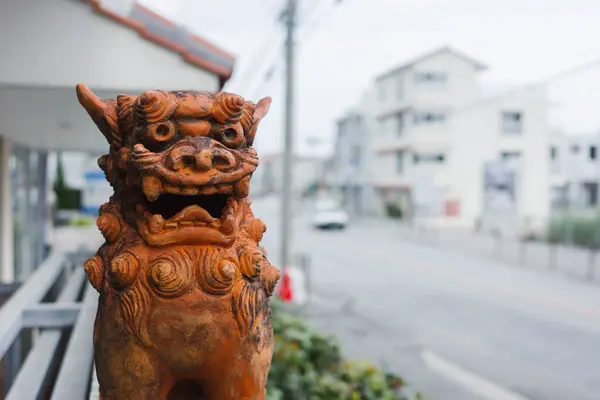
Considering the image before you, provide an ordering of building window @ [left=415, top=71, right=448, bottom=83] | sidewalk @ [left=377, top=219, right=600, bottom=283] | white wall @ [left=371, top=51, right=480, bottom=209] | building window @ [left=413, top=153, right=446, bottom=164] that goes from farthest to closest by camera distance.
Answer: building window @ [left=415, top=71, right=448, bottom=83], building window @ [left=413, top=153, right=446, bottom=164], white wall @ [left=371, top=51, right=480, bottom=209], sidewalk @ [left=377, top=219, right=600, bottom=283]

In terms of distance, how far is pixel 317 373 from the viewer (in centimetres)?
376

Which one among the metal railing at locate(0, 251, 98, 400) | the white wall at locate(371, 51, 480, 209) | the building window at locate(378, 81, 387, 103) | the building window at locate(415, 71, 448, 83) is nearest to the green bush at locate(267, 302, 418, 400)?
the metal railing at locate(0, 251, 98, 400)

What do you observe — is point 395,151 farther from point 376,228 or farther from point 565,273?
point 565,273

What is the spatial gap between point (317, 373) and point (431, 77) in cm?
2178

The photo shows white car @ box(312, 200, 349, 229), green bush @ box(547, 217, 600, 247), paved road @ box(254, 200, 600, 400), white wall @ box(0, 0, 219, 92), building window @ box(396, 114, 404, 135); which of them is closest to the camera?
white wall @ box(0, 0, 219, 92)

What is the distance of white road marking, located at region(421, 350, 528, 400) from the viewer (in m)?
5.32

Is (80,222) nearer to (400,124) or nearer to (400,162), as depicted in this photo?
(400,162)

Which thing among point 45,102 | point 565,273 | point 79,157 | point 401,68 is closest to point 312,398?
point 45,102

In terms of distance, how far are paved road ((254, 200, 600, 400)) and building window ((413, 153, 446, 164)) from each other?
33.2ft

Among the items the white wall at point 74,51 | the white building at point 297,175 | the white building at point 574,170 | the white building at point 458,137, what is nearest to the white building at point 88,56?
the white wall at point 74,51

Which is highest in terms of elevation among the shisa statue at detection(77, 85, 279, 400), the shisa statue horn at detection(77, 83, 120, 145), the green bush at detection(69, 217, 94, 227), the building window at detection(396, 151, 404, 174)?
the building window at detection(396, 151, 404, 174)

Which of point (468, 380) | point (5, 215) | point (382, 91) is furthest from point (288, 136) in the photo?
point (382, 91)

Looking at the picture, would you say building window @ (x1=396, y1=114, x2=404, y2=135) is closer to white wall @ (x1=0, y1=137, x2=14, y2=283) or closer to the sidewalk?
the sidewalk

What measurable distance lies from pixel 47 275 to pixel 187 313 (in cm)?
218
